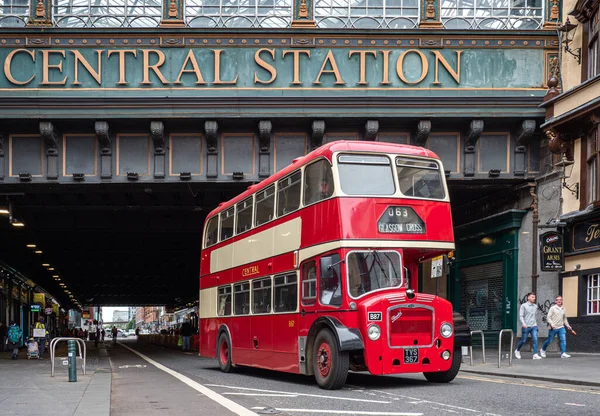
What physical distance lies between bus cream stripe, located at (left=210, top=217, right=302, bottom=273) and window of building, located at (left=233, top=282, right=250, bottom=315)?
48cm

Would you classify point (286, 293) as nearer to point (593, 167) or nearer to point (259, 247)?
Result: point (259, 247)

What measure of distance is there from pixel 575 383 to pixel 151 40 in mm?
14260

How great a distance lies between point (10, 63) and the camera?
22531 millimetres

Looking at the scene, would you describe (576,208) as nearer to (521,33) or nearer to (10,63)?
(521,33)

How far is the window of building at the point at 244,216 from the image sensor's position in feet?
58.2

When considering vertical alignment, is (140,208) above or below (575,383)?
above

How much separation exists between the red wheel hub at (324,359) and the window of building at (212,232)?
704cm

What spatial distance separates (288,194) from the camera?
50.7ft

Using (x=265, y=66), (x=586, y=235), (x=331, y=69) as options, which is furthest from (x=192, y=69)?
(x=586, y=235)

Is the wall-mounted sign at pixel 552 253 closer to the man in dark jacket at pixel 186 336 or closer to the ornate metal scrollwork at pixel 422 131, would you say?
the ornate metal scrollwork at pixel 422 131

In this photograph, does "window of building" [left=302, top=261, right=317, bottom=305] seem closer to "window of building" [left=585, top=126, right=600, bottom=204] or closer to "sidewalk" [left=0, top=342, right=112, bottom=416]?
"sidewalk" [left=0, top=342, right=112, bottom=416]

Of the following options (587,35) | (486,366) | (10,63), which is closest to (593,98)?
(587,35)

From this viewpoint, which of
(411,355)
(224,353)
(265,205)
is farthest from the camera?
(224,353)

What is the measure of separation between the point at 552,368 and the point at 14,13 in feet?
53.5
